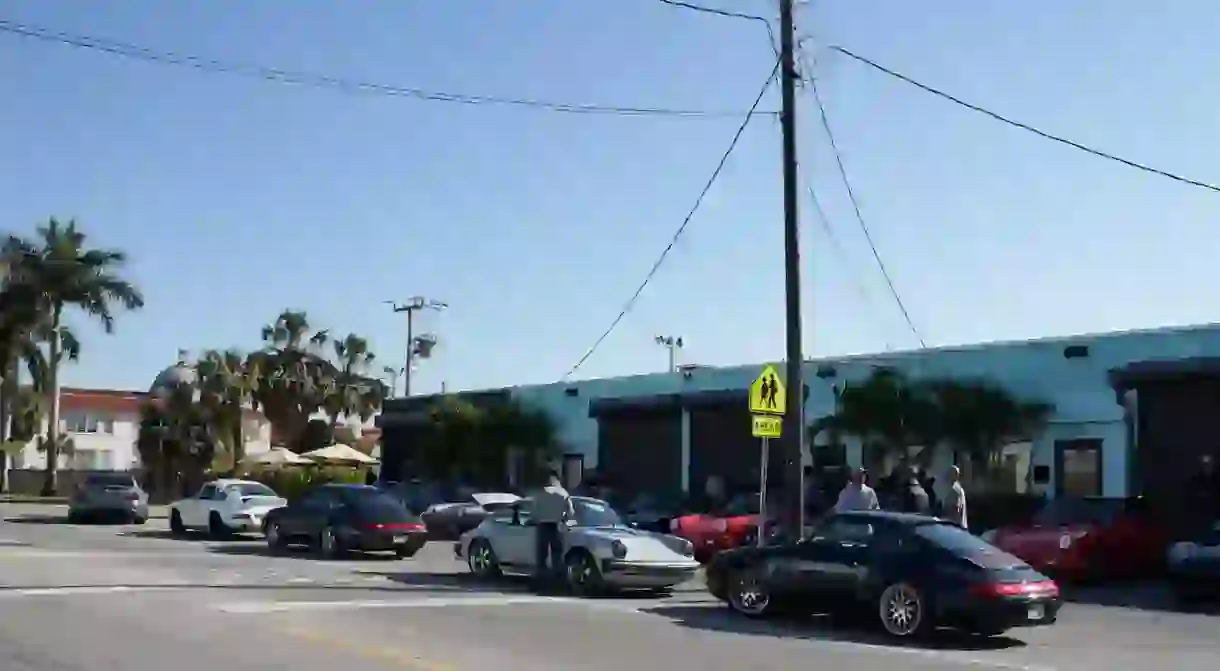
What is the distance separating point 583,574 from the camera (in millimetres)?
19188

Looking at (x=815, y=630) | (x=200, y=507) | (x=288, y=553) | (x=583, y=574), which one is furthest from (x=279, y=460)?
(x=815, y=630)

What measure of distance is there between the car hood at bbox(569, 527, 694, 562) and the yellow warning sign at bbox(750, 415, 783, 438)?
2.06 m

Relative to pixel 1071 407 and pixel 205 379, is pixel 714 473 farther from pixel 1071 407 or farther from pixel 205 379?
pixel 205 379

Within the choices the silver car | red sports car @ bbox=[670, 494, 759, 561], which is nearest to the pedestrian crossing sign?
red sports car @ bbox=[670, 494, 759, 561]

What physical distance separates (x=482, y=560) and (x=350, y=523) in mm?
5071

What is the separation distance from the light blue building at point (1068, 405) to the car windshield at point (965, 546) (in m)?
12.6

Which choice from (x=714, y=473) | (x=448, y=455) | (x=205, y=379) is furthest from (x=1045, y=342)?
(x=205, y=379)

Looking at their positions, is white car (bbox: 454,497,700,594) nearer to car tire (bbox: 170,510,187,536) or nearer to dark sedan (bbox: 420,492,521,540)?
dark sedan (bbox: 420,492,521,540)

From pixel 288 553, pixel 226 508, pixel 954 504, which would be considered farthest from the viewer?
pixel 226 508

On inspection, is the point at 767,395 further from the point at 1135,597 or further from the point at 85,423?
the point at 85,423

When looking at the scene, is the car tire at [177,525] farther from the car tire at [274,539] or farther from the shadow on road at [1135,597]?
the shadow on road at [1135,597]

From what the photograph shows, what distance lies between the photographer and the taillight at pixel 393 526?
2577cm

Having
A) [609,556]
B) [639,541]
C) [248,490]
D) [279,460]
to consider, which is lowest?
[609,556]

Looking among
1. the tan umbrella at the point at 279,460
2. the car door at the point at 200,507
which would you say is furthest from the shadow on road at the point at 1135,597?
the tan umbrella at the point at 279,460
